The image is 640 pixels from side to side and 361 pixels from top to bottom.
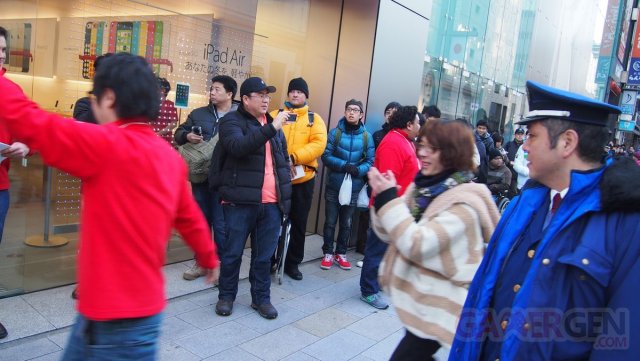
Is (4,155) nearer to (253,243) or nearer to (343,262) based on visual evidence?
(253,243)

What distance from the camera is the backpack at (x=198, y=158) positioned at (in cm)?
490

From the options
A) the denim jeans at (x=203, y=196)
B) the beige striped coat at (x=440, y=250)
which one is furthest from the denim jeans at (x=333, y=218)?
the beige striped coat at (x=440, y=250)

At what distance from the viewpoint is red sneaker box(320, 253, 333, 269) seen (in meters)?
6.04

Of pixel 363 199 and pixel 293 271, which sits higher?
pixel 363 199

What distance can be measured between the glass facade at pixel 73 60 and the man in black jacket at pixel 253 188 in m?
1.44

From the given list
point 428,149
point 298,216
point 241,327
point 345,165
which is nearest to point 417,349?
point 428,149

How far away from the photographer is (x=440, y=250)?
2367 mm

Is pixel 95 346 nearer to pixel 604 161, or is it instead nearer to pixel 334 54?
pixel 604 161

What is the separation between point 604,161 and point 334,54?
5.53 m

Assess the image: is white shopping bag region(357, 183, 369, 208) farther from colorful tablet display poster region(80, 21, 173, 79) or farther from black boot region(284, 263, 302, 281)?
colorful tablet display poster region(80, 21, 173, 79)

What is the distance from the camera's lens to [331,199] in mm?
6121

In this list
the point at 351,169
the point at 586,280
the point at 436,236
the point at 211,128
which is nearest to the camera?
the point at 586,280

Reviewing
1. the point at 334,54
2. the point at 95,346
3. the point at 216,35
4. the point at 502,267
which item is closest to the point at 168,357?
the point at 95,346

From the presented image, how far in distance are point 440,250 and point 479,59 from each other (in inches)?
400
